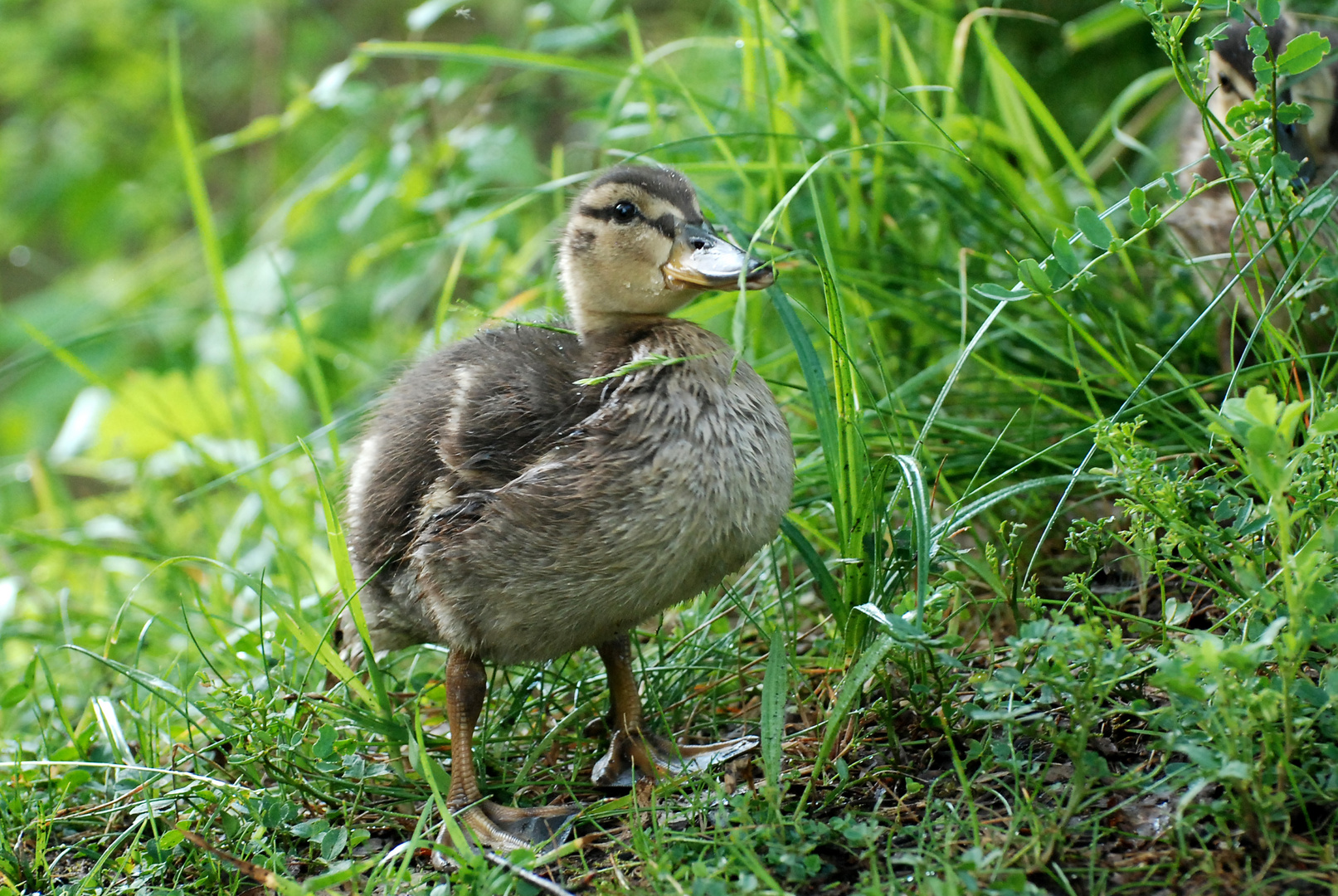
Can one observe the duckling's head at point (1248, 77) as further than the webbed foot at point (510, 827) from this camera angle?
Yes

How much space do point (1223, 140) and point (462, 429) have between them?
2229 millimetres

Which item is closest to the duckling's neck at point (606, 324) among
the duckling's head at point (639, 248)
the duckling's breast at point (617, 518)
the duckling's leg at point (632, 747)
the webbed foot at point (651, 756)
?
the duckling's head at point (639, 248)

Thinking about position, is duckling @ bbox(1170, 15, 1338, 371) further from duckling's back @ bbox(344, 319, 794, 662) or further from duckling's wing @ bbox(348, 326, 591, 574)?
duckling's wing @ bbox(348, 326, 591, 574)

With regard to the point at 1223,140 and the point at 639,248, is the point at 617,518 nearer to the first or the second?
the point at 639,248

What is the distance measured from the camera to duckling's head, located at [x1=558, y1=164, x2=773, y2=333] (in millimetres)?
2361

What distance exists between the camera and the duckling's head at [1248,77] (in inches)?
118

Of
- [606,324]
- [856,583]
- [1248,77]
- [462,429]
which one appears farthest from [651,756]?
[1248,77]

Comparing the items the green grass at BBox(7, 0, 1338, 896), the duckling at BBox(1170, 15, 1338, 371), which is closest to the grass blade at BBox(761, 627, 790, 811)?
the green grass at BBox(7, 0, 1338, 896)

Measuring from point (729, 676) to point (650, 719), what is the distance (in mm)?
191

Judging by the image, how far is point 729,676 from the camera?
2.57 m

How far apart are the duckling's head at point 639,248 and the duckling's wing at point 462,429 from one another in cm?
13

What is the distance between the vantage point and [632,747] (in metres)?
2.34

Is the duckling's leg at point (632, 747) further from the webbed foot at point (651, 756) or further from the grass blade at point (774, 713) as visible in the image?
the grass blade at point (774, 713)

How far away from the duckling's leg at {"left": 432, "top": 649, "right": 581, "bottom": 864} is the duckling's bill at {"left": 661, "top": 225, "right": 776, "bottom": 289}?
2.75ft
